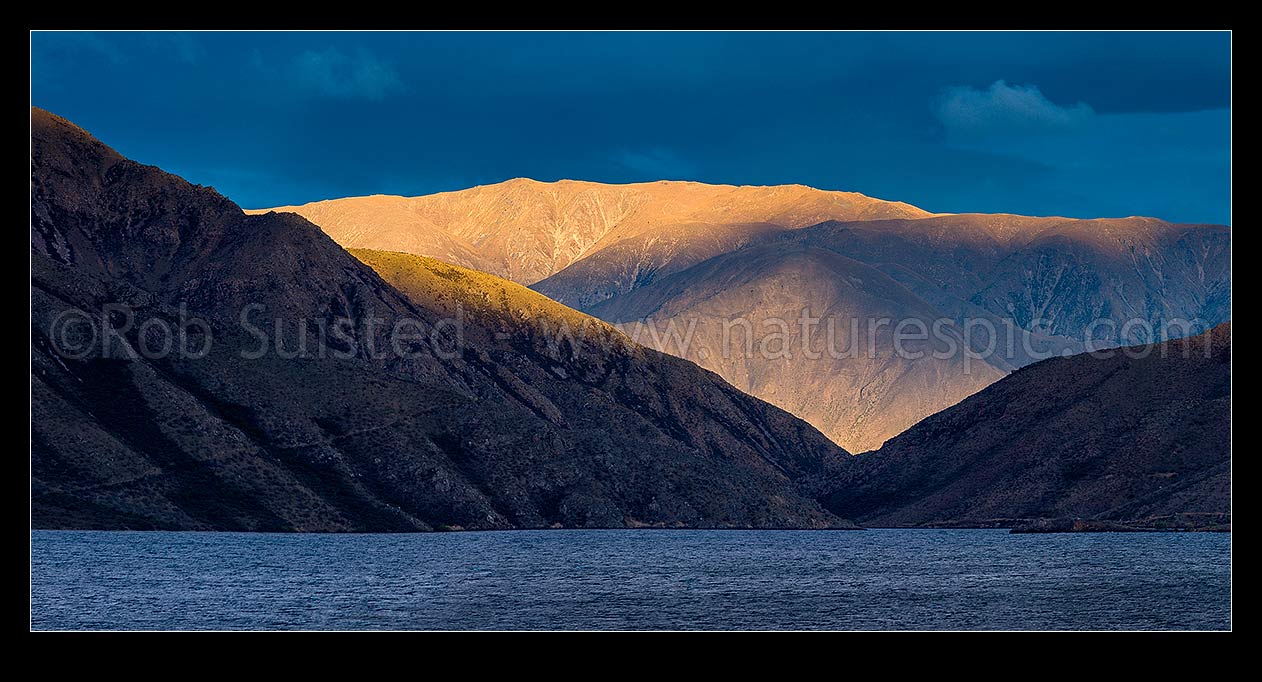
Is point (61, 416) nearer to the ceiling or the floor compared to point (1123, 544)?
nearer to the ceiling

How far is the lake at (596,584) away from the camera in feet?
301

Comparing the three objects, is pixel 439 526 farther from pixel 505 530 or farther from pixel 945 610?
pixel 945 610

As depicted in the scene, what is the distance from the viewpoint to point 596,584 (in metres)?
117

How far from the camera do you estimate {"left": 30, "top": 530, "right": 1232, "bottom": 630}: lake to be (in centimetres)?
9175

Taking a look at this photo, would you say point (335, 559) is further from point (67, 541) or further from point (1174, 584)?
point (1174, 584)
